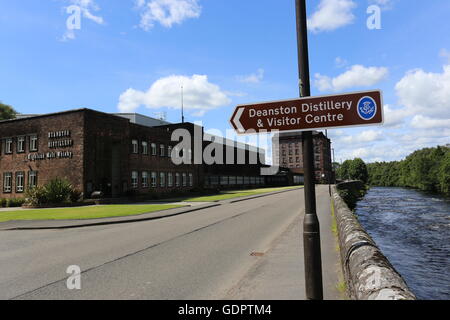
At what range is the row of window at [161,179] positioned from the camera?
34.4 metres

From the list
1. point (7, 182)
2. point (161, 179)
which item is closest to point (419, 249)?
point (161, 179)

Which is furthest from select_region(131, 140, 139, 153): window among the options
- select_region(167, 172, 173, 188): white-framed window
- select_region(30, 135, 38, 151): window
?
select_region(30, 135, 38, 151): window

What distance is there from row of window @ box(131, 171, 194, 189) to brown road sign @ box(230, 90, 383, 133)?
1250 inches

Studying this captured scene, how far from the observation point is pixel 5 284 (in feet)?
19.7

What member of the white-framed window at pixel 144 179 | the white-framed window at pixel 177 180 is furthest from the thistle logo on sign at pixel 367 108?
the white-framed window at pixel 177 180

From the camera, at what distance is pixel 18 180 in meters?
31.2

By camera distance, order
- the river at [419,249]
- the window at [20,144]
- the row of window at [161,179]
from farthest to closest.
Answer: the row of window at [161,179], the window at [20,144], the river at [419,249]

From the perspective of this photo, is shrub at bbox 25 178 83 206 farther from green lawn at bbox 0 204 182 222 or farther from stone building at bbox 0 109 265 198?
green lawn at bbox 0 204 182 222

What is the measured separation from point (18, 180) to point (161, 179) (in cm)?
1495

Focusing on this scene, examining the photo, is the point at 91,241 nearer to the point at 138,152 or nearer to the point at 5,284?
the point at 5,284

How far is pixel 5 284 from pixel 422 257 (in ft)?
46.9

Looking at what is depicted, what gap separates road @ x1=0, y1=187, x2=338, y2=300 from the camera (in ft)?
18.0

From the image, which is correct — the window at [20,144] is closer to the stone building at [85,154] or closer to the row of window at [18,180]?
the stone building at [85,154]

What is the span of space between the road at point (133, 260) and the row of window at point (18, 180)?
19717mm
